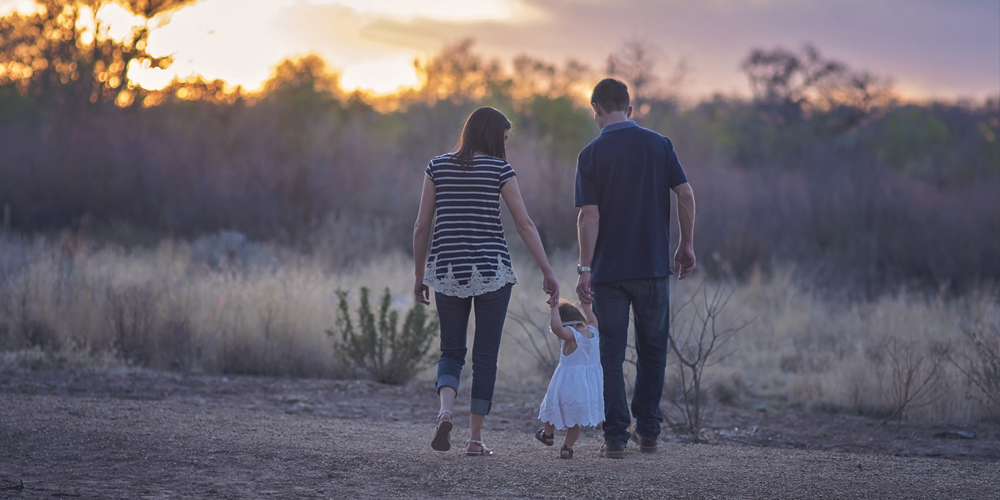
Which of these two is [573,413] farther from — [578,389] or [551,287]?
[551,287]

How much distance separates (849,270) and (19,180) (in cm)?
1539

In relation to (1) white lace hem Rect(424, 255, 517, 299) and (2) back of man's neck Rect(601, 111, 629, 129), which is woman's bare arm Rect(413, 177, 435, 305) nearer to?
(1) white lace hem Rect(424, 255, 517, 299)

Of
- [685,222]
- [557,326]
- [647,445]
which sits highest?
[685,222]

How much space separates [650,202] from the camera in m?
4.50

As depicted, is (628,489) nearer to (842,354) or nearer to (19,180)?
(842,354)

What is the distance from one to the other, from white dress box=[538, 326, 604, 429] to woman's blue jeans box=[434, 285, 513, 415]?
0.32 meters

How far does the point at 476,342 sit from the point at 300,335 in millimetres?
4468

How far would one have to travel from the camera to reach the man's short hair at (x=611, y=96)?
4.52 m

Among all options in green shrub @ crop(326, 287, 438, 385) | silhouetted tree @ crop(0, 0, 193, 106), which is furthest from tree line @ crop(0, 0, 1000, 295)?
green shrub @ crop(326, 287, 438, 385)

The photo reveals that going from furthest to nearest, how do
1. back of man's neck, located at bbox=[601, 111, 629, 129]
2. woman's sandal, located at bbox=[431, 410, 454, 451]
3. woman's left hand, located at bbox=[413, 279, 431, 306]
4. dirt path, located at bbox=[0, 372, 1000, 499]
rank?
1. back of man's neck, located at bbox=[601, 111, 629, 129]
2. woman's left hand, located at bbox=[413, 279, 431, 306]
3. woman's sandal, located at bbox=[431, 410, 454, 451]
4. dirt path, located at bbox=[0, 372, 1000, 499]

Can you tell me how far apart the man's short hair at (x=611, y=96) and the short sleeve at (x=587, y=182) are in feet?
0.82

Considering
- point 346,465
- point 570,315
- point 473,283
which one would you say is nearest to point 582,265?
point 570,315

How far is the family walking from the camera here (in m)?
4.30

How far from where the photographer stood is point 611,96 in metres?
4.54
